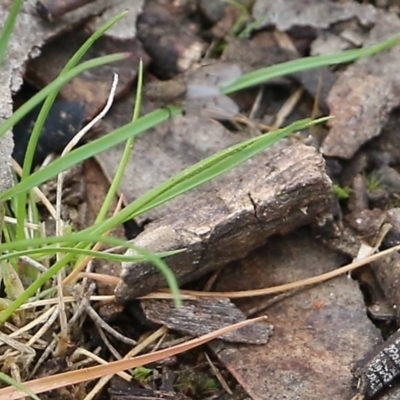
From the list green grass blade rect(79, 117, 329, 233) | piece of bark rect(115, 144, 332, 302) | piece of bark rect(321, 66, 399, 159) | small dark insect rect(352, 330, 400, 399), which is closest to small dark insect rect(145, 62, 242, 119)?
piece of bark rect(321, 66, 399, 159)

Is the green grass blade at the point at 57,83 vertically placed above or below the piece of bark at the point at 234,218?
above

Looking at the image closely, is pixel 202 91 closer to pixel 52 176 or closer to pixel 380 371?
pixel 52 176

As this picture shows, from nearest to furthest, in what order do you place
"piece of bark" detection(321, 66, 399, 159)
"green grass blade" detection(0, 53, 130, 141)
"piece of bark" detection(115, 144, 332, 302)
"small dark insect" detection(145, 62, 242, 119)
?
"green grass blade" detection(0, 53, 130, 141)
"piece of bark" detection(115, 144, 332, 302)
"piece of bark" detection(321, 66, 399, 159)
"small dark insect" detection(145, 62, 242, 119)

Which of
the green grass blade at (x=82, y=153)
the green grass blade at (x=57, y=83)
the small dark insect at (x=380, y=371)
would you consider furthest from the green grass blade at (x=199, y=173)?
the small dark insect at (x=380, y=371)

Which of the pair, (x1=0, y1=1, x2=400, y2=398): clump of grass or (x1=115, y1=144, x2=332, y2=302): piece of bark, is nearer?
(x1=0, y1=1, x2=400, y2=398): clump of grass

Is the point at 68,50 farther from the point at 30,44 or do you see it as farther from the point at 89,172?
the point at 89,172

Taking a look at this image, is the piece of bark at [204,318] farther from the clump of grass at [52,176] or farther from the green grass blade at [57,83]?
the green grass blade at [57,83]

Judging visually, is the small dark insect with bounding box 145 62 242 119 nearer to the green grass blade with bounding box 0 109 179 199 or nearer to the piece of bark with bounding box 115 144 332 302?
the piece of bark with bounding box 115 144 332 302
